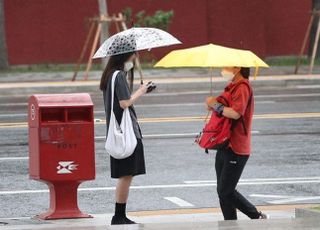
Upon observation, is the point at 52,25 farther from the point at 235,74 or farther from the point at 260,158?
the point at 235,74

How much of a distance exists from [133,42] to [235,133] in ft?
3.99

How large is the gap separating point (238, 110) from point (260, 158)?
18.5 feet

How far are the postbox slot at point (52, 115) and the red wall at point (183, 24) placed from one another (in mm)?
23401

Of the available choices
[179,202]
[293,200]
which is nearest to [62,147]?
[179,202]

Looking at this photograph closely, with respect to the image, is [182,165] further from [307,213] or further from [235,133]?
[235,133]

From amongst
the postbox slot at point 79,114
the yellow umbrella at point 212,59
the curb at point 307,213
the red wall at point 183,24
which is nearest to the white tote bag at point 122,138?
the yellow umbrella at point 212,59

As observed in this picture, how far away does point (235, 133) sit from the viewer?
8961 millimetres

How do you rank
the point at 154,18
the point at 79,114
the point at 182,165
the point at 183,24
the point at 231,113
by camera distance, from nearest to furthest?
the point at 231,113 → the point at 79,114 → the point at 182,165 → the point at 154,18 → the point at 183,24

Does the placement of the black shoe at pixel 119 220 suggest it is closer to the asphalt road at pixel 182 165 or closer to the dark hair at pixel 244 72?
the asphalt road at pixel 182 165

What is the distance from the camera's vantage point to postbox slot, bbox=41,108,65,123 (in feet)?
31.9

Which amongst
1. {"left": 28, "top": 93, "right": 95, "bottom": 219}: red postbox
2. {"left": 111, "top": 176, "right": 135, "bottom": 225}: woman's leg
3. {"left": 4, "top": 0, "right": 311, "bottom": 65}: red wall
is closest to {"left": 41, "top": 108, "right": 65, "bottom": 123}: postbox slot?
{"left": 28, "top": 93, "right": 95, "bottom": 219}: red postbox

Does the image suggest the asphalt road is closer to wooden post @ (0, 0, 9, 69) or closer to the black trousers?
the black trousers

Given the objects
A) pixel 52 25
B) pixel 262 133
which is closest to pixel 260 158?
pixel 262 133

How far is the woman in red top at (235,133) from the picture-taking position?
29.1 feet
